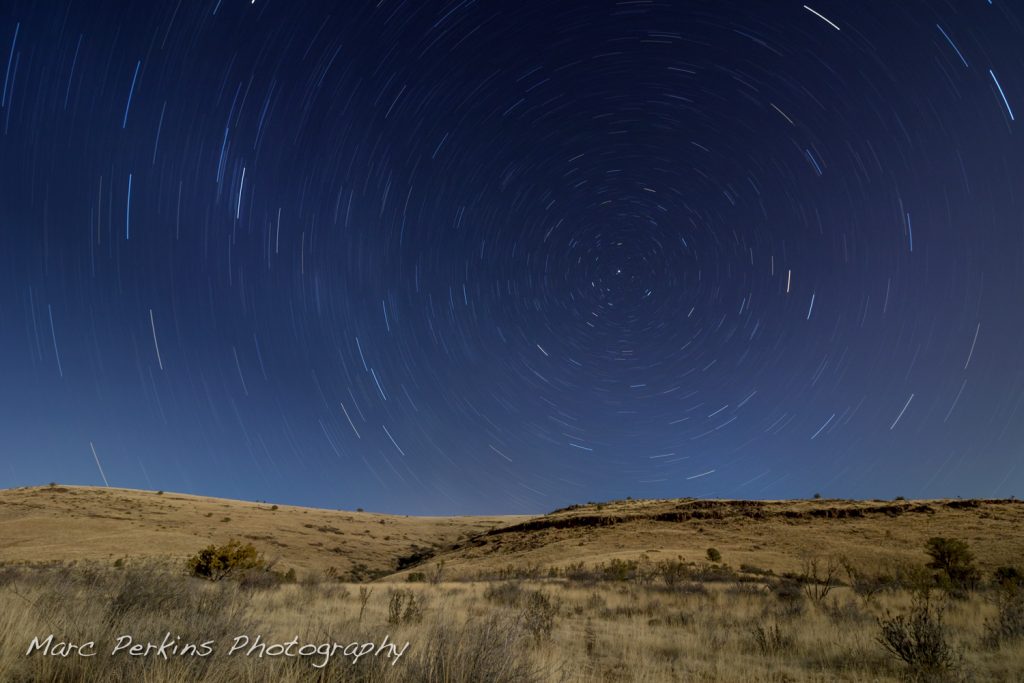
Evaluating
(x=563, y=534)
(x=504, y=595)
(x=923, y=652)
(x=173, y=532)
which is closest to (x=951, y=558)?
(x=923, y=652)

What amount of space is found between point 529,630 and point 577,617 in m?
4.29

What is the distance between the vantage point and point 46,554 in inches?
1337

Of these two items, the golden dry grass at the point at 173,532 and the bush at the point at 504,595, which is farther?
the golden dry grass at the point at 173,532

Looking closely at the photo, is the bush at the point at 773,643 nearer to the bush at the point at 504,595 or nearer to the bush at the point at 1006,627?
Result: the bush at the point at 1006,627

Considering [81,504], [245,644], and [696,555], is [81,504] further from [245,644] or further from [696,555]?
[245,644]

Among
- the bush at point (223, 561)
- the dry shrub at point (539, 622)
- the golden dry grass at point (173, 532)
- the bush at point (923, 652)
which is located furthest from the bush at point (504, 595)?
the golden dry grass at point (173, 532)

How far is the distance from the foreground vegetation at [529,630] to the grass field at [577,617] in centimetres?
4

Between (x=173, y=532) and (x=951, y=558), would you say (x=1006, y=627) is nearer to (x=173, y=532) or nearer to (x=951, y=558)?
(x=951, y=558)

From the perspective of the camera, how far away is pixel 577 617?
12734mm

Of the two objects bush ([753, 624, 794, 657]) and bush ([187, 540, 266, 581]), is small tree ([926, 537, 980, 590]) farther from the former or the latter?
bush ([187, 540, 266, 581])

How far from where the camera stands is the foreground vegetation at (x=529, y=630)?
14.2 ft

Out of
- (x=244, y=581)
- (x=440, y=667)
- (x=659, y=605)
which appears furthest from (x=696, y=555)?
(x=440, y=667)

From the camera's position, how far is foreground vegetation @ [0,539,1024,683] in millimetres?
4316

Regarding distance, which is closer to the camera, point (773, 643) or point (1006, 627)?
point (773, 643)
